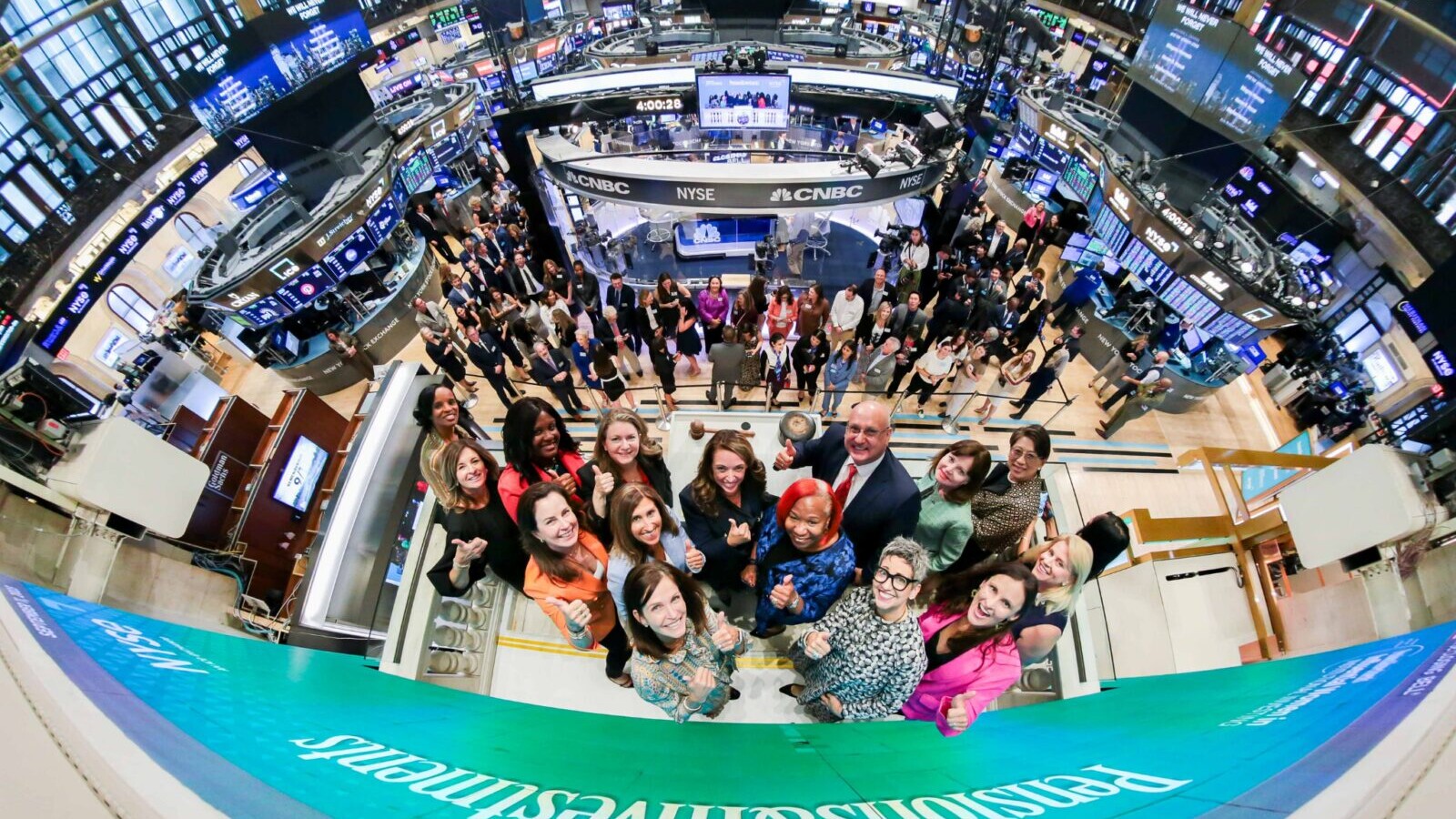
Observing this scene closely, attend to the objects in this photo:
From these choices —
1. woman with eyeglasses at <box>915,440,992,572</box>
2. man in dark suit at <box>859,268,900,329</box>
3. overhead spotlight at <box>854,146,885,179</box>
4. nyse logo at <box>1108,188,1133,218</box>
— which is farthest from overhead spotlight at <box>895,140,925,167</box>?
woman with eyeglasses at <box>915,440,992,572</box>

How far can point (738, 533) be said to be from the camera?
275 cm

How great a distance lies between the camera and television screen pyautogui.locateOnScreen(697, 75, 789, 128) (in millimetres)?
8648

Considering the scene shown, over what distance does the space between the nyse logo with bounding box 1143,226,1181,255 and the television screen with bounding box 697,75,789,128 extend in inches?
243

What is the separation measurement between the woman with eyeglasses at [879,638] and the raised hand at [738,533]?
0.63m

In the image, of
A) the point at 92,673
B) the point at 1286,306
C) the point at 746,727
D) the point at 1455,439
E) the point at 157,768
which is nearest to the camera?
the point at 157,768

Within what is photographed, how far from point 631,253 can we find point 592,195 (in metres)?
2.19

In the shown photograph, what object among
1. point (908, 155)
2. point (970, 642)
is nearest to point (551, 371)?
point (970, 642)

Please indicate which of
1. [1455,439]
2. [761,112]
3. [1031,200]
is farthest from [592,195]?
[1455,439]

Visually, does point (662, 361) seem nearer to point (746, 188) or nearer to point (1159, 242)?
point (746, 188)

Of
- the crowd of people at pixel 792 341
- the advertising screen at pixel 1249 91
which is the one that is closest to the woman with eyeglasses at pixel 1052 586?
the crowd of people at pixel 792 341

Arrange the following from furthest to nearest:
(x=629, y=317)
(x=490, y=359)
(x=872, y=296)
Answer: (x=872, y=296) → (x=629, y=317) → (x=490, y=359)

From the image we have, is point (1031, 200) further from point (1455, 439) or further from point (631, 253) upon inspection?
point (631, 253)

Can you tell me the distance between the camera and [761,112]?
9.12 metres

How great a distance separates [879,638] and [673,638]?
0.90 metres
